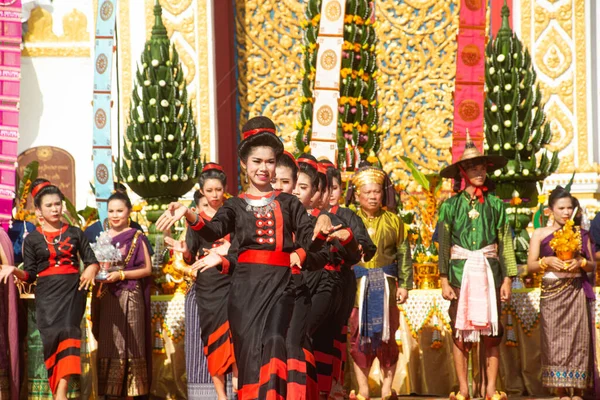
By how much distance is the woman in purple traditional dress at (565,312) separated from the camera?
7246 mm

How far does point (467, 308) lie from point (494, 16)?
6.56 meters

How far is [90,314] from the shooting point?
784 cm

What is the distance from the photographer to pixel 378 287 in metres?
7.25

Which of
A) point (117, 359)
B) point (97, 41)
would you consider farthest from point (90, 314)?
point (97, 41)

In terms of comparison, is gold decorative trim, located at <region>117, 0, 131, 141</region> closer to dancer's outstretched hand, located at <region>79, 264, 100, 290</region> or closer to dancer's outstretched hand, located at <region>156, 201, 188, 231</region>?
dancer's outstretched hand, located at <region>79, 264, 100, 290</region>

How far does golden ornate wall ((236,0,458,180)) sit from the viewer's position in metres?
13.7

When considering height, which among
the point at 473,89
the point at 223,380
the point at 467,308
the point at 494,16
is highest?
the point at 494,16

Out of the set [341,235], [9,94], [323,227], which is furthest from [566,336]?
[9,94]

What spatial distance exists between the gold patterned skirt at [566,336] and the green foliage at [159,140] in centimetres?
324

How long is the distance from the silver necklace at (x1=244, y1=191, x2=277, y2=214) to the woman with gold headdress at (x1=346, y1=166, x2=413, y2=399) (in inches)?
80.7

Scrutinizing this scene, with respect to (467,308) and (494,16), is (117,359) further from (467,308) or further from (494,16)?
(494,16)

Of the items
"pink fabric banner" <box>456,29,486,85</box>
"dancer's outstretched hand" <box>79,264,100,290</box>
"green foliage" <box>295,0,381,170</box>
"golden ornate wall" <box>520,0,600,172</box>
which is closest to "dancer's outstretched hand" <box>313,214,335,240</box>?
"dancer's outstretched hand" <box>79,264,100,290</box>

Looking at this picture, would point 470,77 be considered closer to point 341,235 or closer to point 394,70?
point 341,235

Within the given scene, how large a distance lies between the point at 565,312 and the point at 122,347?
3.09 meters
